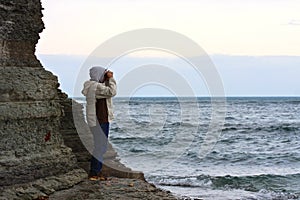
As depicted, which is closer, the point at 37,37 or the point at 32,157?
the point at 32,157

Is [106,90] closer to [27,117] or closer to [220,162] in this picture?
[27,117]

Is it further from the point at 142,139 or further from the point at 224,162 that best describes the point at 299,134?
the point at 224,162

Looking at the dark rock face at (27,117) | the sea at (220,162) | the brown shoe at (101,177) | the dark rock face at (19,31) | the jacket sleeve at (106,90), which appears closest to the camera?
the dark rock face at (27,117)

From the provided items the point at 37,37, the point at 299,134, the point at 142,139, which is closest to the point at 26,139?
the point at 37,37

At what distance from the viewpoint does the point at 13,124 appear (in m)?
7.18

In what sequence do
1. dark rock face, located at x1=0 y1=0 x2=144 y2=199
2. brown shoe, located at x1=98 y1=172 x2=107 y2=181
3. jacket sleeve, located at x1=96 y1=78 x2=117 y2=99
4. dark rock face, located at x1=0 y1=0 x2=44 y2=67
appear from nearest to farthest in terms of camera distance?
1. dark rock face, located at x1=0 y1=0 x2=144 y2=199
2. dark rock face, located at x1=0 y1=0 x2=44 y2=67
3. jacket sleeve, located at x1=96 y1=78 x2=117 y2=99
4. brown shoe, located at x1=98 y1=172 x2=107 y2=181

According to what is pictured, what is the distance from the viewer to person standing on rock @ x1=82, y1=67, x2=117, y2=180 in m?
8.51

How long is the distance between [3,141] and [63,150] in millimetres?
1122

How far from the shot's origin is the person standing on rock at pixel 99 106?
8.51m

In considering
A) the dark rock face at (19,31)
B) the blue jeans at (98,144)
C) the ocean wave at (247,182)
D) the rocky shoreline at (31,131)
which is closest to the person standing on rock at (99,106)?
the blue jeans at (98,144)

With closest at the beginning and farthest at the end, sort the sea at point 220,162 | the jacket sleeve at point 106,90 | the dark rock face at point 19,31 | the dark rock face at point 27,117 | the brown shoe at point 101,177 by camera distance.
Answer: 1. the dark rock face at point 27,117
2. the dark rock face at point 19,31
3. the jacket sleeve at point 106,90
4. the brown shoe at point 101,177
5. the sea at point 220,162

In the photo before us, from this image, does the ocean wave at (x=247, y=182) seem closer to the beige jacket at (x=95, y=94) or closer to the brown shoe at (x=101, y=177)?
the brown shoe at (x=101, y=177)

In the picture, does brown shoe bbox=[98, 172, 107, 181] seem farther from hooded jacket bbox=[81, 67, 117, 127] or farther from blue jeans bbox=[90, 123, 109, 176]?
hooded jacket bbox=[81, 67, 117, 127]

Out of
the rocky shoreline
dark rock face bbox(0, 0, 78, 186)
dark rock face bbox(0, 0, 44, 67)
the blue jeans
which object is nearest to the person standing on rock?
the blue jeans
